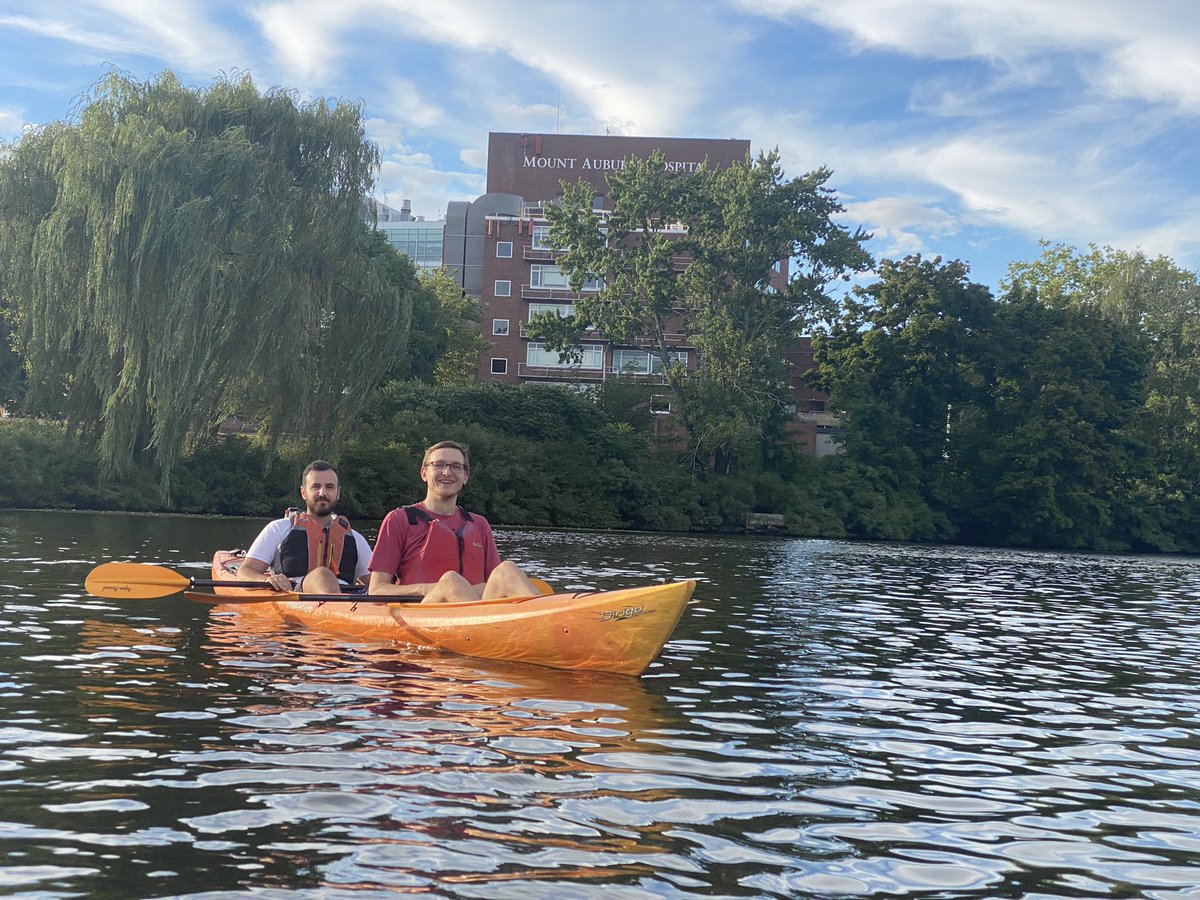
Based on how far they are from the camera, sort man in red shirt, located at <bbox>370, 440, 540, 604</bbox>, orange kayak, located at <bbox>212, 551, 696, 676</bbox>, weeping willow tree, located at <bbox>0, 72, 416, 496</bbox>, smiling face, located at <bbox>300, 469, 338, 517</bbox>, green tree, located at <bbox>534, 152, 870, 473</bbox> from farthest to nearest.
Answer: green tree, located at <bbox>534, 152, 870, 473</bbox>, weeping willow tree, located at <bbox>0, 72, 416, 496</bbox>, smiling face, located at <bbox>300, 469, 338, 517</bbox>, man in red shirt, located at <bbox>370, 440, 540, 604</bbox>, orange kayak, located at <bbox>212, 551, 696, 676</bbox>

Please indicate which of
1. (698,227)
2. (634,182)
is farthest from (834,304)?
(634,182)

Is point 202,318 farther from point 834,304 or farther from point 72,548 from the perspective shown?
point 834,304

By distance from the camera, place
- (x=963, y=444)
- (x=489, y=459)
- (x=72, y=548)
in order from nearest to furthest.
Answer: (x=72, y=548) → (x=489, y=459) → (x=963, y=444)

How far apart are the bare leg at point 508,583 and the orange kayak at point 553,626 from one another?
0.70ft

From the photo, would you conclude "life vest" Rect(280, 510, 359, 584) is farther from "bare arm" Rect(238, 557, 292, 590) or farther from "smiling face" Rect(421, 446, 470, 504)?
"smiling face" Rect(421, 446, 470, 504)

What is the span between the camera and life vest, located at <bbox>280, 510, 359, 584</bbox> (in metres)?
12.0

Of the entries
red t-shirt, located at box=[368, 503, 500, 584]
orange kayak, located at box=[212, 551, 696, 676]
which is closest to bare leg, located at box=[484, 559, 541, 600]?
orange kayak, located at box=[212, 551, 696, 676]

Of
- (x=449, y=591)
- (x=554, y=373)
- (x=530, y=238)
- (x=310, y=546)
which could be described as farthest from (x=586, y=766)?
(x=530, y=238)

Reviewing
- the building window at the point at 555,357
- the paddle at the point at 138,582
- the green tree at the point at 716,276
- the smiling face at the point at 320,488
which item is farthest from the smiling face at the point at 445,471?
the building window at the point at 555,357

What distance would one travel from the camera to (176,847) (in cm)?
452

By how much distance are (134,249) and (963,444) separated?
37.9m

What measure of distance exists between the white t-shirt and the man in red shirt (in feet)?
5.94

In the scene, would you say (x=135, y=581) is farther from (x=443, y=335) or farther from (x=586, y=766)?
(x=443, y=335)

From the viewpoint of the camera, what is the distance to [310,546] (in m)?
12.0
